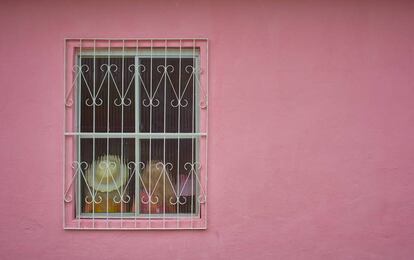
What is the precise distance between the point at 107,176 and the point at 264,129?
55.2 inches

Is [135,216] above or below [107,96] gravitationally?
below

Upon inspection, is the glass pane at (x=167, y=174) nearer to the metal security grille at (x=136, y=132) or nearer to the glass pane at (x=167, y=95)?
the metal security grille at (x=136, y=132)

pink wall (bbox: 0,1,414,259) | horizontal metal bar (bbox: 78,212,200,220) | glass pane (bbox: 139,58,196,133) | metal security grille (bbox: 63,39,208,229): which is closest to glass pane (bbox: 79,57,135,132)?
metal security grille (bbox: 63,39,208,229)

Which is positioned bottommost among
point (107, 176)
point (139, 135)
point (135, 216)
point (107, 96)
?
point (135, 216)

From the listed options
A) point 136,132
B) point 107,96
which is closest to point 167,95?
point 136,132

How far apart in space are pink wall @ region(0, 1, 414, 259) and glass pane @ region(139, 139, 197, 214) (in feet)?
0.68

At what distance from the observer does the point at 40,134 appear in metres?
4.87

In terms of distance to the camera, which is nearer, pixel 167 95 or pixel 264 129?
pixel 264 129

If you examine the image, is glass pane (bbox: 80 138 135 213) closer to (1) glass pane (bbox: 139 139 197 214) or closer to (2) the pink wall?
(1) glass pane (bbox: 139 139 197 214)

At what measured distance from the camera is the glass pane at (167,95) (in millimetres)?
4941

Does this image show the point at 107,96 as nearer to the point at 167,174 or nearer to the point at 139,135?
the point at 139,135

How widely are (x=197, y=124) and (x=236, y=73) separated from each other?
0.54 m

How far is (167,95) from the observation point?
4.96 m

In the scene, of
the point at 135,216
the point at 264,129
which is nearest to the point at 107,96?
the point at 135,216
